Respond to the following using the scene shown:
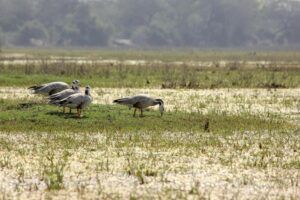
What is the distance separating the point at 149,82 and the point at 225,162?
2374cm

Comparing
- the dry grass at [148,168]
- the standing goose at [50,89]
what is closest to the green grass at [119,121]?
the standing goose at [50,89]

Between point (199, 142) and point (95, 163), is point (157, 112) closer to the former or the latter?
point (199, 142)

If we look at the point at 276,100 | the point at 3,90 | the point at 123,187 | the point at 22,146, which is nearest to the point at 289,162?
the point at 123,187

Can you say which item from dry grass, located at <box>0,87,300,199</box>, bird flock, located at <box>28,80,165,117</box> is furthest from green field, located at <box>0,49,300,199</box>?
bird flock, located at <box>28,80,165,117</box>

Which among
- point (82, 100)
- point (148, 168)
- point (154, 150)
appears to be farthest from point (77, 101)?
point (148, 168)

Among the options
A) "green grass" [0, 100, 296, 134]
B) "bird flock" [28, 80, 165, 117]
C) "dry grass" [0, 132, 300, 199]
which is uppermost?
"bird flock" [28, 80, 165, 117]

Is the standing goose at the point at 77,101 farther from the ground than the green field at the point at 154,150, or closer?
farther from the ground

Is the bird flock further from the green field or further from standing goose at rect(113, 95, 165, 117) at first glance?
the green field

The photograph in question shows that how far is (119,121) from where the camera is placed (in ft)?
73.8

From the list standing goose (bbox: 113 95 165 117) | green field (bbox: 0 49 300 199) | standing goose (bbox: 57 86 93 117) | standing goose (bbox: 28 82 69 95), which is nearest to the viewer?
green field (bbox: 0 49 300 199)

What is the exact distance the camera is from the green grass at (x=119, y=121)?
21297 millimetres

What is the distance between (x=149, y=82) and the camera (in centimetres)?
3988

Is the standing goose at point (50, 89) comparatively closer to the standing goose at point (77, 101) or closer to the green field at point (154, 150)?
the green field at point (154, 150)

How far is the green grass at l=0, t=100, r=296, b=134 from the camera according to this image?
21297mm
